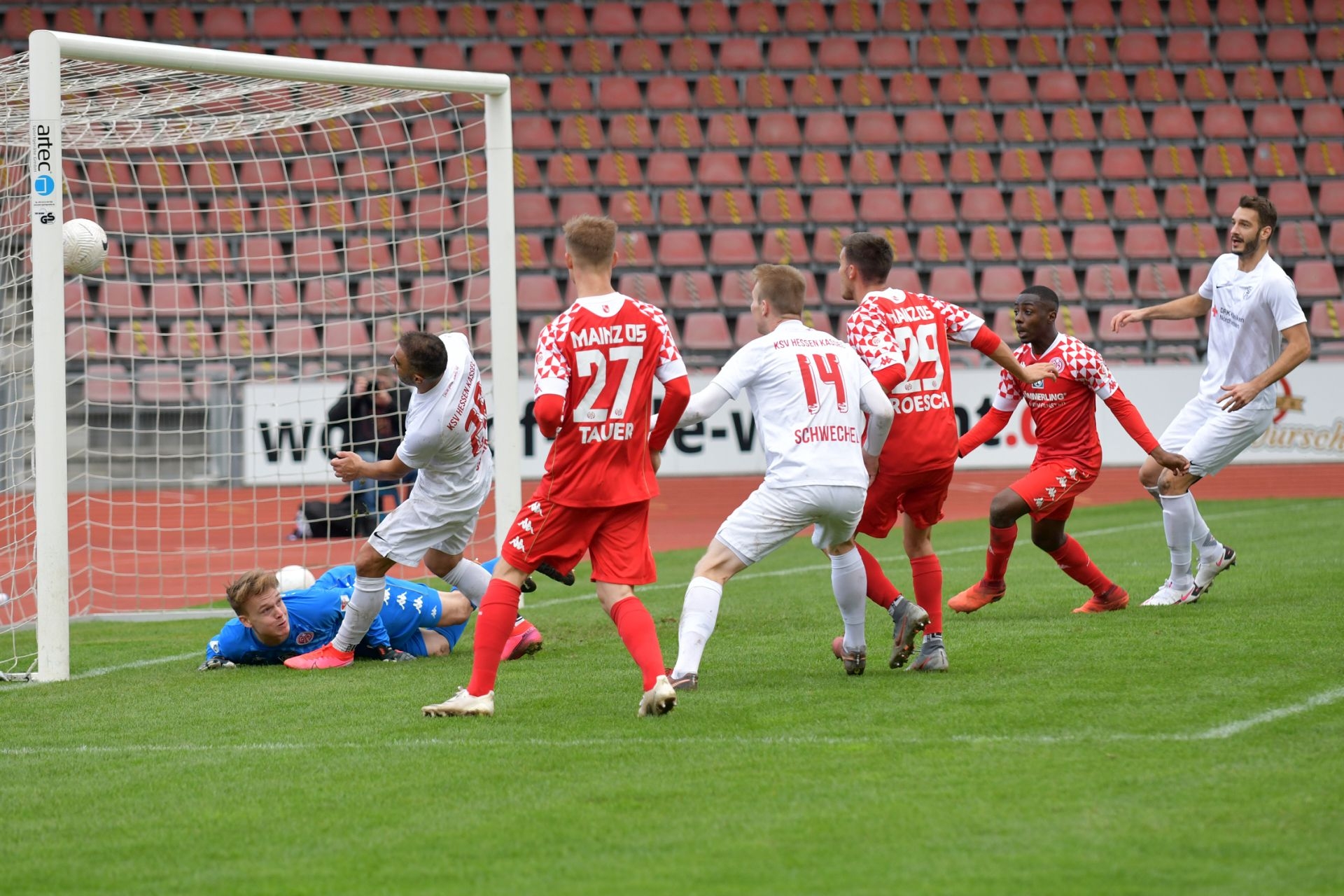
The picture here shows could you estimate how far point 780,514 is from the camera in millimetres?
5414

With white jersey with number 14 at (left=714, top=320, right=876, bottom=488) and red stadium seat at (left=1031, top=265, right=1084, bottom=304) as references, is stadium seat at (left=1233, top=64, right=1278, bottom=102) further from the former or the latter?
white jersey with number 14 at (left=714, top=320, right=876, bottom=488)

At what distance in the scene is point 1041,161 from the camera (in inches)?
818

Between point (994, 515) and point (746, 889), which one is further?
point (994, 515)

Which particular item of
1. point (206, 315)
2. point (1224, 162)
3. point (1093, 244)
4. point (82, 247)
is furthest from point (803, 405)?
point (1224, 162)

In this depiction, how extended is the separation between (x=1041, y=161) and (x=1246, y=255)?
13682mm

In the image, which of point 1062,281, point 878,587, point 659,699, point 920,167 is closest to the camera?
point 659,699

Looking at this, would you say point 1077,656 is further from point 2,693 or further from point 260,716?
point 2,693

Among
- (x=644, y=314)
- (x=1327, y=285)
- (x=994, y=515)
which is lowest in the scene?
(x=994, y=515)

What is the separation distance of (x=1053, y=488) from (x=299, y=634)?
3.88m

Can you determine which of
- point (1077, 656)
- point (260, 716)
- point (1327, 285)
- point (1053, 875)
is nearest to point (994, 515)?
point (1077, 656)

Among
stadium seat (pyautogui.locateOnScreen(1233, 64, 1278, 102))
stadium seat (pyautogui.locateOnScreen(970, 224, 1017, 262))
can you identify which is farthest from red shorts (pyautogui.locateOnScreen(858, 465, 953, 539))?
stadium seat (pyautogui.locateOnScreen(1233, 64, 1278, 102))

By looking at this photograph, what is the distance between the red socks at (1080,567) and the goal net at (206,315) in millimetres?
2985

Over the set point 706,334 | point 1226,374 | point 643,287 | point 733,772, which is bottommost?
point 733,772

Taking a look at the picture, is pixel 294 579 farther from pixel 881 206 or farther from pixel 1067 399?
pixel 881 206
